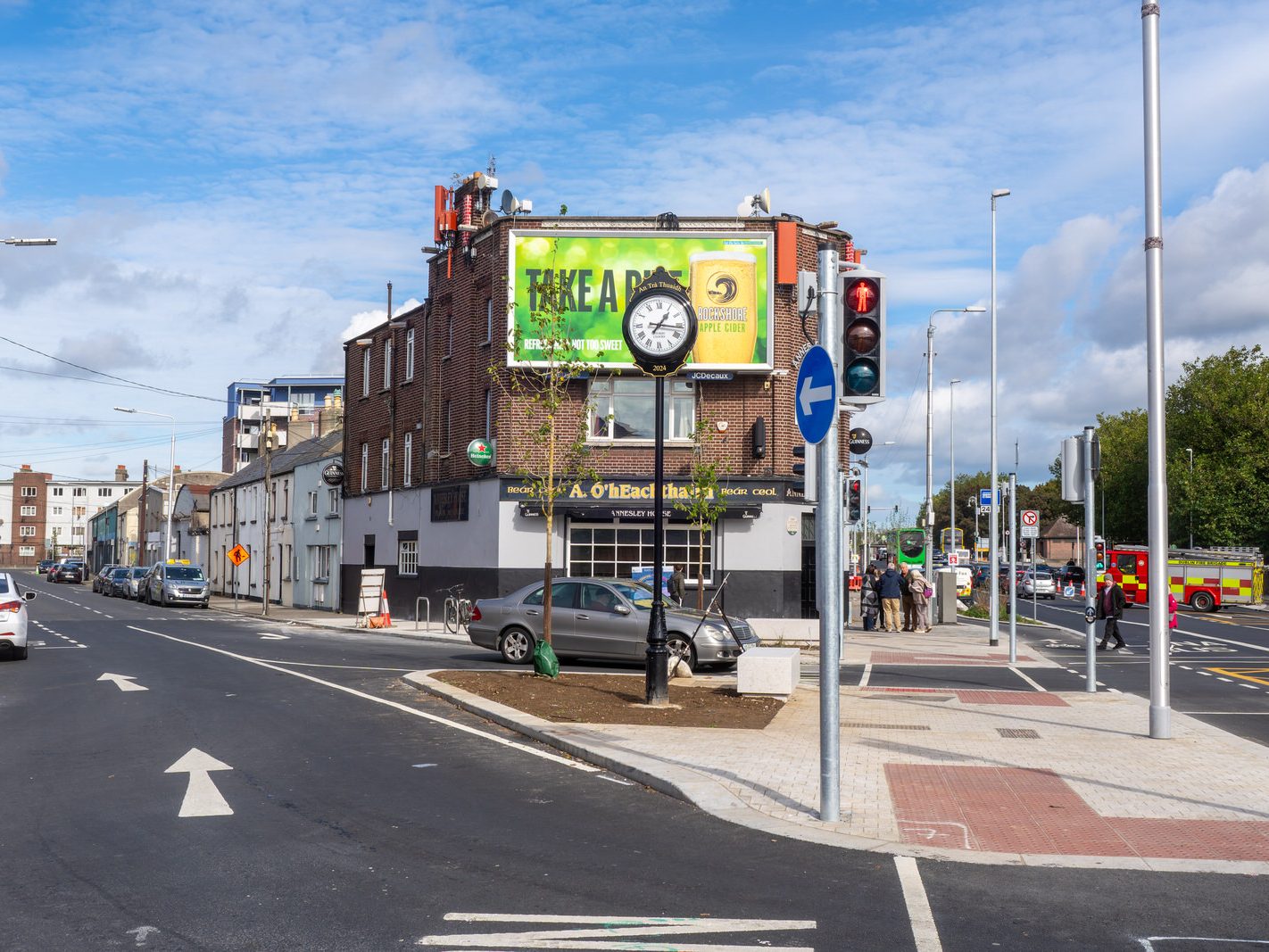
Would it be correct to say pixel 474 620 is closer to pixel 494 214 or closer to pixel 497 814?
pixel 497 814

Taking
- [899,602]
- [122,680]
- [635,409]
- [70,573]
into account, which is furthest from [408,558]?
[70,573]

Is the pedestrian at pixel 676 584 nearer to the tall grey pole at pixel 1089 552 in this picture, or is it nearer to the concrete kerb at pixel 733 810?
the tall grey pole at pixel 1089 552

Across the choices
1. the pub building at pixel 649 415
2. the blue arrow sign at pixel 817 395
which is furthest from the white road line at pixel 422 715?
the pub building at pixel 649 415

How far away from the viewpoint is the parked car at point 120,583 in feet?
193

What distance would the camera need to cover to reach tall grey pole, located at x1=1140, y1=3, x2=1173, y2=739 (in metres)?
12.0

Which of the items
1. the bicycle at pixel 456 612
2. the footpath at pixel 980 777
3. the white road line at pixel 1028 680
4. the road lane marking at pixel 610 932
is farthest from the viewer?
the bicycle at pixel 456 612

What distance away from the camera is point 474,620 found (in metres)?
19.9

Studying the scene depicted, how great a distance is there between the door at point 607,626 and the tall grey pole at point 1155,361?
27.3 feet

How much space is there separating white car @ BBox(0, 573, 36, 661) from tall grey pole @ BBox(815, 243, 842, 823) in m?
16.3

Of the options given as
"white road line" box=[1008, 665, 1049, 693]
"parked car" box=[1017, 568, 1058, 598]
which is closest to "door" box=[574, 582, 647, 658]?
Result: "white road line" box=[1008, 665, 1049, 693]

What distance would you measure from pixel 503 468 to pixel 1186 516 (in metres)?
51.8

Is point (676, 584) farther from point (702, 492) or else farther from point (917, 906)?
point (917, 906)

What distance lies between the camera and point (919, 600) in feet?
105

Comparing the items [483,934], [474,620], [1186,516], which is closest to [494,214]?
[474,620]
